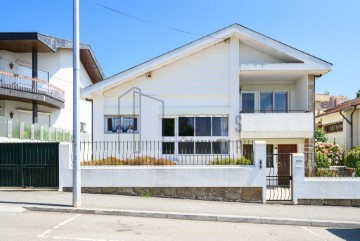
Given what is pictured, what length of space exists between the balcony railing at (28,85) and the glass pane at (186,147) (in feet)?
42.9

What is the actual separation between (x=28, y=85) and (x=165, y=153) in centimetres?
1330

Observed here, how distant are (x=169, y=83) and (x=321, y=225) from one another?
1082 cm

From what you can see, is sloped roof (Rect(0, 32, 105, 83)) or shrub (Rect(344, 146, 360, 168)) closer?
shrub (Rect(344, 146, 360, 168))

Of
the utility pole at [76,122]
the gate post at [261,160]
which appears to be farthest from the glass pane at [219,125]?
the utility pole at [76,122]

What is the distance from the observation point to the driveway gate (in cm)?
1334

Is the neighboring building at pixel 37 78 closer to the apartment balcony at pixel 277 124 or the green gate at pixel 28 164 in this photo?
the green gate at pixel 28 164

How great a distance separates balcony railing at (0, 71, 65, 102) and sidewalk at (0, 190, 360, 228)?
45.1 ft

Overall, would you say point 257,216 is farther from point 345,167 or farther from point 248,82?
point 248,82

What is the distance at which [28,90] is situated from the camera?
26.7 metres

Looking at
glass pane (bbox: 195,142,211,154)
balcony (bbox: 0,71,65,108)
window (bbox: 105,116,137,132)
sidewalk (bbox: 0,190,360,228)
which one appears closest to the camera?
→ sidewalk (bbox: 0,190,360,228)

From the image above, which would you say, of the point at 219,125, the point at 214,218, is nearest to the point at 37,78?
the point at 219,125

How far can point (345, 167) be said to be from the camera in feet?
58.3

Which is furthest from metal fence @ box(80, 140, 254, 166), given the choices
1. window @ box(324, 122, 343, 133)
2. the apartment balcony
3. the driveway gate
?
window @ box(324, 122, 343, 133)

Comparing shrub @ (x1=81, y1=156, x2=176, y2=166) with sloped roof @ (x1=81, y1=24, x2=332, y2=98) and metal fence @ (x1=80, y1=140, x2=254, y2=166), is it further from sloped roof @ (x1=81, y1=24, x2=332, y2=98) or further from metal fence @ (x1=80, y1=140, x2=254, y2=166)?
sloped roof @ (x1=81, y1=24, x2=332, y2=98)
